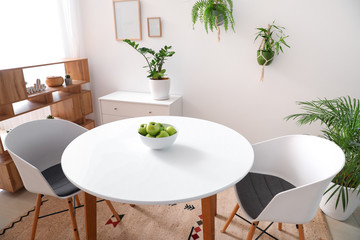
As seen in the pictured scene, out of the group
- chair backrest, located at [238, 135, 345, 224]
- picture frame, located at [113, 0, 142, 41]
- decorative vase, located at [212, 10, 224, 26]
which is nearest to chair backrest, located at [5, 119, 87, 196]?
chair backrest, located at [238, 135, 345, 224]

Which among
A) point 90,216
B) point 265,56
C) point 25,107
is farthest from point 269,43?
point 25,107

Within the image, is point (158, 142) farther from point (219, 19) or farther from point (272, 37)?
point (272, 37)

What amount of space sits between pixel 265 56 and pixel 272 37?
0.25 metres

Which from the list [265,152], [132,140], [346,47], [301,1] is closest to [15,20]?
[132,140]

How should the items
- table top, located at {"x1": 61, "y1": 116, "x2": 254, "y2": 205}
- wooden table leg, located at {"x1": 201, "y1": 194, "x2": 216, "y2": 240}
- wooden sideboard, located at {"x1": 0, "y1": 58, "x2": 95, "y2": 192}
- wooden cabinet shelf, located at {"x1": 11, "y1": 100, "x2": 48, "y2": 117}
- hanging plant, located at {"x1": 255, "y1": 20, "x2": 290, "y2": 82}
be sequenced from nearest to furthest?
table top, located at {"x1": 61, "y1": 116, "x2": 254, "y2": 205}
wooden table leg, located at {"x1": 201, "y1": 194, "x2": 216, "y2": 240}
wooden sideboard, located at {"x1": 0, "y1": 58, "x2": 95, "y2": 192}
wooden cabinet shelf, located at {"x1": 11, "y1": 100, "x2": 48, "y2": 117}
hanging plant, located at {"x1": 255, "y1": 20, "x2": 290, "y2": 82}

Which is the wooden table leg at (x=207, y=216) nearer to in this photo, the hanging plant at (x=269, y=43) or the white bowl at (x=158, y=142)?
the white bowl at (x=158, y=142)

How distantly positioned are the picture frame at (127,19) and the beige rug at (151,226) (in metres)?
2.01

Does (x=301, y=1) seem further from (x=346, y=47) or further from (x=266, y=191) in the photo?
(x=266, y=191)

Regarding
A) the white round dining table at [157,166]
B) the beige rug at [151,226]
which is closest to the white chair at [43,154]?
the beige rug at [151,226]

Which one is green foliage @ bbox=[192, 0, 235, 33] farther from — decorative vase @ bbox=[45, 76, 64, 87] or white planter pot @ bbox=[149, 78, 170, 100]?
decorative vase @ bbox=[45, 76, 64, 87]

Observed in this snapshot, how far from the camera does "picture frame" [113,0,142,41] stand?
3.04 metres

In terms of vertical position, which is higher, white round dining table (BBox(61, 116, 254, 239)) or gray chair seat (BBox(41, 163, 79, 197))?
white round dining table (BBox(61, 116, 254, 239))

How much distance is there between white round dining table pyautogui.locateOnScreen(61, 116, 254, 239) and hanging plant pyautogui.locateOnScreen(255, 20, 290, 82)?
1165 millimetres

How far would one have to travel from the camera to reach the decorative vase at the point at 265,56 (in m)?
2.60
